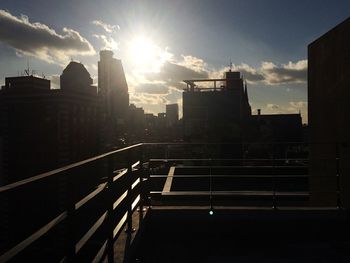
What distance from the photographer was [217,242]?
5211 mm

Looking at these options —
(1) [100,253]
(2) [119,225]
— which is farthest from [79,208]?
(2) [119,225]

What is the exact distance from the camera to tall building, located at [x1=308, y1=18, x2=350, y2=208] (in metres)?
5.94

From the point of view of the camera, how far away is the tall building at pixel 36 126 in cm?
1519

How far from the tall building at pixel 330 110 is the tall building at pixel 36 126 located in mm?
10849

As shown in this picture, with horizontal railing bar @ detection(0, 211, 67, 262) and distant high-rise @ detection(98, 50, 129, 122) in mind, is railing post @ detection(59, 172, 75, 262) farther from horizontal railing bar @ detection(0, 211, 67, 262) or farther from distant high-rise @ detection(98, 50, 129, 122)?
distant high-rise @ detection(98, 50, 129, 122)

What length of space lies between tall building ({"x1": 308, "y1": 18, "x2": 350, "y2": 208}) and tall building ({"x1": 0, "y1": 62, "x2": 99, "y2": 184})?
35.6ft

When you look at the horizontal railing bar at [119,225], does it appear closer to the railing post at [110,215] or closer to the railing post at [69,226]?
the railing post at [110,215]

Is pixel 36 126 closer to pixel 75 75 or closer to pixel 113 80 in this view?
pixel 75 75

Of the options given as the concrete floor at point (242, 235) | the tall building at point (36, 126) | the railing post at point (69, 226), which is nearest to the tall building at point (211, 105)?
the tall building at point (36, 126)

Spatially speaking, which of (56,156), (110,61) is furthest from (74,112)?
(110,61)

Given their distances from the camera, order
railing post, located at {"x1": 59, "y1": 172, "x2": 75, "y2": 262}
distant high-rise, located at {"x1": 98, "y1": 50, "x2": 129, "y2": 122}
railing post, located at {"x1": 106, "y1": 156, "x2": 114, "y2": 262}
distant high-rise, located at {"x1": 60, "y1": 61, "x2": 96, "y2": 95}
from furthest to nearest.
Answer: distant high-rise, located at {"x1": 98, "y1": 50, "x2": 129, "y2": 122} → distant high-rise, located at {"x1": 60, "y1": 61, "x2": 96, "y2": 95} → railing post, located at {"x1": 106, "y1": 156, "x2": 114, "y2": 262} → railing post, located at {"x1": 59, "y1": 172, "x2": 75, "y2": 262}

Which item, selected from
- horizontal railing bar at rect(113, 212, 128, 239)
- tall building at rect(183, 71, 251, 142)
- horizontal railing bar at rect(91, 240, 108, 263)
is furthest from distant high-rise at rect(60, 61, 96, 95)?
horizontal railing bar at rect(91, 240, 108, 263)

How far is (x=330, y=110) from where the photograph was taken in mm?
6809

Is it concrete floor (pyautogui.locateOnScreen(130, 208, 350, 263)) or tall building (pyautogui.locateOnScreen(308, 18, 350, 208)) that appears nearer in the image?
concrete floor (pyautogui.locateOnScreen(130, 208, 350, 263))
